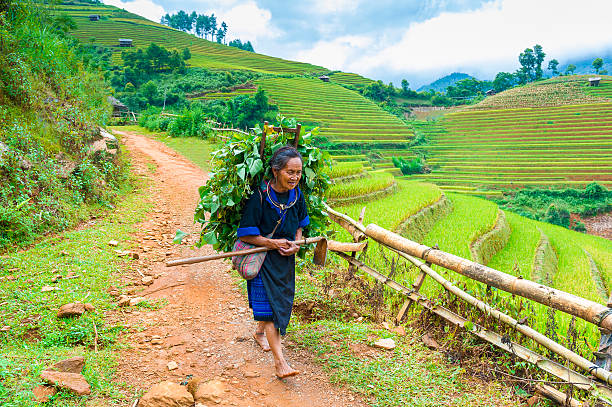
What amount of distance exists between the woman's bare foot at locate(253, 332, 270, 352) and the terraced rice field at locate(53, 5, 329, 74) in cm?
4544

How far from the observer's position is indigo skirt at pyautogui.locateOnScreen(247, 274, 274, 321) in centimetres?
248

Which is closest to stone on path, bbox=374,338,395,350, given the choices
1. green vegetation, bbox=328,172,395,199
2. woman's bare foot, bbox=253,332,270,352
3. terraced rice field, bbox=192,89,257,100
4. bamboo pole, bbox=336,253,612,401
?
bamboo pole, bbox=336,253,612,401

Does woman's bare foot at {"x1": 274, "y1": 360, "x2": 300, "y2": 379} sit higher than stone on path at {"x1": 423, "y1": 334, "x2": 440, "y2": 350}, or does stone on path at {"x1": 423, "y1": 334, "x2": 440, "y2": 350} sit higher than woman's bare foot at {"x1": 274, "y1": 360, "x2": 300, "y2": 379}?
woman's bare foot at {"x1": 274, "y1": 360, "x2": 300, "y2": 379}

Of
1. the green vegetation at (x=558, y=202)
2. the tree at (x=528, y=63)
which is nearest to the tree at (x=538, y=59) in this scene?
the tree at (x=528, y=63)

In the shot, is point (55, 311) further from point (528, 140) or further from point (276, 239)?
point (528, 140)

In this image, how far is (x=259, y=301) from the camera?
250 centimetres

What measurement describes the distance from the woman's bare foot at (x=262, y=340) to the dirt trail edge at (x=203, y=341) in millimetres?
44

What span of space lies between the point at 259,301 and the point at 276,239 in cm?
44

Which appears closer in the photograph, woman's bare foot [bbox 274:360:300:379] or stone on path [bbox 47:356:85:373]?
stone on path [bbox 47:356:85:373]

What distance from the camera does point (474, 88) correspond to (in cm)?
5441

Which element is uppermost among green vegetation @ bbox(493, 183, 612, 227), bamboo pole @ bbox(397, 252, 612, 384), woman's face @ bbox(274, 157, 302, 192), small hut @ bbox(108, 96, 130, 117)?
small hut @ bbox(108, 96, 130, 117)

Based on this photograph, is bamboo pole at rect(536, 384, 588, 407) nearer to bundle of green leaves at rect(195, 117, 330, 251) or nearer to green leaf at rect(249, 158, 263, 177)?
bundle of green leaves at rect(195, 117, 330, 251)

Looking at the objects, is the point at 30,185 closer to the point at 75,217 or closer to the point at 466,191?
the point at 75,217

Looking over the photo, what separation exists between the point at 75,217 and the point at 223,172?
3522 mm
